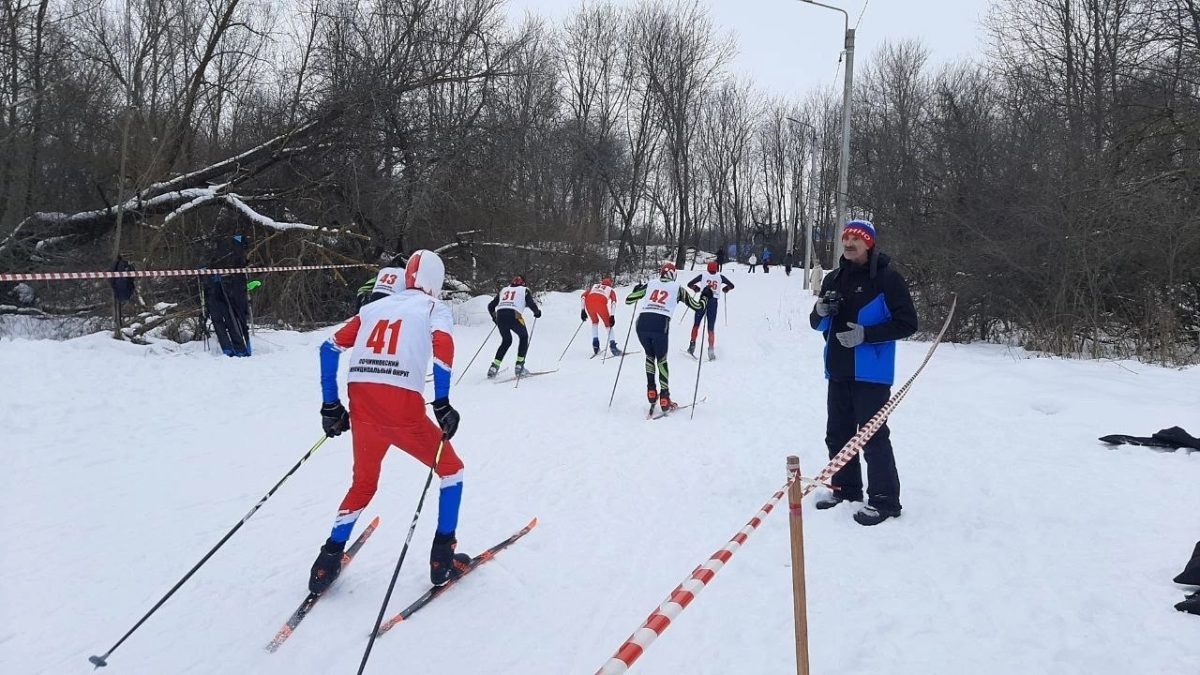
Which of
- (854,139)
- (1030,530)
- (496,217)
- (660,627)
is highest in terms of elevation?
(854,139)

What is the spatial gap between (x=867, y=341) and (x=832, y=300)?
1.44 feet

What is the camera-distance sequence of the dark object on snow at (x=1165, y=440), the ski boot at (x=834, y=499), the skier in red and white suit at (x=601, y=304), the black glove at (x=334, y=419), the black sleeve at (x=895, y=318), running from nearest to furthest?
the black glove at (x=334, y=419), the black sleeve at (x=895, y=318), the ski boot at (x=834, y=499), the dark object on snow at (x=1165, y=440), the skier in red and white suit at (x=601, y=304)

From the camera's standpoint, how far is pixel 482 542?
486 centimetres

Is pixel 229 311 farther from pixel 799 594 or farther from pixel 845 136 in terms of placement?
pixel 845 136

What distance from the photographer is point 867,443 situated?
4.82m

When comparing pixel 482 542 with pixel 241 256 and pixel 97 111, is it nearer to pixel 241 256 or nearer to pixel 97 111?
pixel 241 256

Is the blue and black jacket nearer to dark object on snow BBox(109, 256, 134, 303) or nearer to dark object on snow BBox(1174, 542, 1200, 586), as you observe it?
dark object on snow BBox(1174, 542, 1200, 586)

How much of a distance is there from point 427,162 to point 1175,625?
61.3ft

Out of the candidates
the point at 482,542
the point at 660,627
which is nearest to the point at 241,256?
the point at 482,542

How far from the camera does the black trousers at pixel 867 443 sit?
484 cm

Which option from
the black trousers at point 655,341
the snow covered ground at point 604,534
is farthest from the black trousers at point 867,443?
the black trousers at point 655,341

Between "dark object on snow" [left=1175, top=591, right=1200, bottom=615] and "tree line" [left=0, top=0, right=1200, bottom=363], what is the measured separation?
30.0 ft

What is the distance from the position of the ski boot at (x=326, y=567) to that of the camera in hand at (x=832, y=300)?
3625 millimetres

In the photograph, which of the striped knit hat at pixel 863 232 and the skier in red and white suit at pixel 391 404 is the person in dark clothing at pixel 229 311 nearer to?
the skier in red and white suit at pixel 391 404
